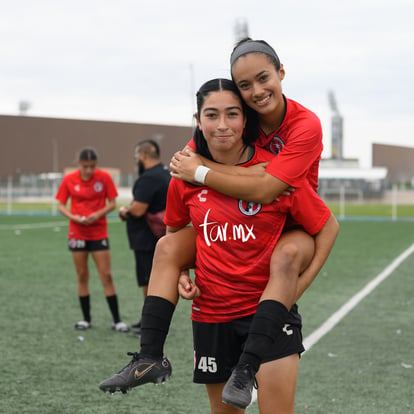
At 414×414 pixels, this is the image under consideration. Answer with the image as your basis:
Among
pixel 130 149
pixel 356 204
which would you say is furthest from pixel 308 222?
pixel 130 149

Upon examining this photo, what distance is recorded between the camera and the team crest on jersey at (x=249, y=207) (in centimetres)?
304

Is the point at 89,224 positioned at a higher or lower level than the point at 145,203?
lower

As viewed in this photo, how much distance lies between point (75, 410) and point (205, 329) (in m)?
2.23

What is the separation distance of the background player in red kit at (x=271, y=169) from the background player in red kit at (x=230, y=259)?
0.07 m

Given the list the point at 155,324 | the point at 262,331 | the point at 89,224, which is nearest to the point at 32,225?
the point at 89,224

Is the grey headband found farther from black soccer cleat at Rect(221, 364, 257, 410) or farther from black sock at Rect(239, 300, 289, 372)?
black soccer cleat at Rect(221, 364, 257, 410)

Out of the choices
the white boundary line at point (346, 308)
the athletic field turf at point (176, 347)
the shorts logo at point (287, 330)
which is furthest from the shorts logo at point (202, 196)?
the white boundary line at point (346, 308)

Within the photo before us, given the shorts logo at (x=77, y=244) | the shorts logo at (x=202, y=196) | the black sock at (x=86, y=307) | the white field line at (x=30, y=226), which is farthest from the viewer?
the white field line at (x=30, y=226)

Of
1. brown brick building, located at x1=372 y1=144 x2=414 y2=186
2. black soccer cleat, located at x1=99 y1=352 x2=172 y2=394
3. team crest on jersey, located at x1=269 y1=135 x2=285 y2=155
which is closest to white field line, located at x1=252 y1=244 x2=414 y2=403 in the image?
black soccer cleat, located at x1=99 y1=352 x2=172 y2=394

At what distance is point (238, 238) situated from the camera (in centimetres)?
304

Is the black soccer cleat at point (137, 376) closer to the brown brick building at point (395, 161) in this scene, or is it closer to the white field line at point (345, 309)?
the white field line at point (345, 309)

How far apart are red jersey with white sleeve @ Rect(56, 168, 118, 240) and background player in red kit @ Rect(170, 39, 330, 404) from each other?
15.6 feet

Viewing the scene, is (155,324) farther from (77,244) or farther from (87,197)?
(87,197)

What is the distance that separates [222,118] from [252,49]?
1.11 ft
